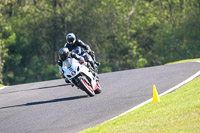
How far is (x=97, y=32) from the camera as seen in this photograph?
6084 centimetres

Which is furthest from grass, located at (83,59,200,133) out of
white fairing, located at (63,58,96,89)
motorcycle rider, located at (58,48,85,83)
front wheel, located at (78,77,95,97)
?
motorcycle rider, located at (58,48,85,83)

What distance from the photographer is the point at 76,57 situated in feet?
43.7

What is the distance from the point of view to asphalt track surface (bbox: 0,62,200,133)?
9.88 metres

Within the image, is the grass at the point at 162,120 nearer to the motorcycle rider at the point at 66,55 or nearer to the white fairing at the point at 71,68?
the white fairing at the point at 71,68

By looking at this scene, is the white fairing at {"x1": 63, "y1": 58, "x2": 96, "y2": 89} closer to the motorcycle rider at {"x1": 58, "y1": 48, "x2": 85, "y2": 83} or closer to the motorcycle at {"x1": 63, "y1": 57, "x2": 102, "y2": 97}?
the motorcycle at {"x1": 63, "y1": 57, "x2": 102, "y2": 97}

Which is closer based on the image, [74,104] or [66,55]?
[74,104]

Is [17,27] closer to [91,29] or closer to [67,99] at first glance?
[91,29]

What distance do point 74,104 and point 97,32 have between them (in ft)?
160


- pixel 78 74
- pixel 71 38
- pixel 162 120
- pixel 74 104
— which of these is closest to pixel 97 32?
pixel 71 38

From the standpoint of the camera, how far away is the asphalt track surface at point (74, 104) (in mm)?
9883

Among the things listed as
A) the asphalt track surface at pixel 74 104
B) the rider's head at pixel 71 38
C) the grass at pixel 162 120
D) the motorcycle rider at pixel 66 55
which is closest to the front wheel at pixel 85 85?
the asphalt track surface at pixel 74 104

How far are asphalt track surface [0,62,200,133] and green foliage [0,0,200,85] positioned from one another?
41.1 meters

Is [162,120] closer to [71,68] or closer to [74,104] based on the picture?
[74,104]

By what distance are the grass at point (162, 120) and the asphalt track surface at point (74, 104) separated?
0.81m
